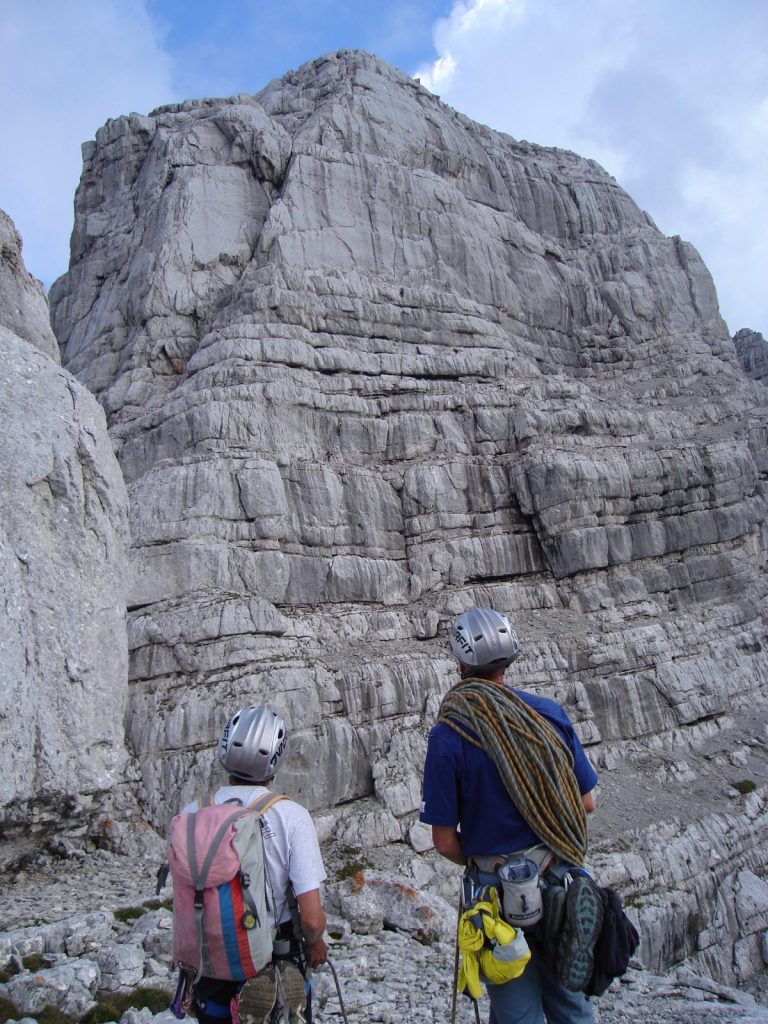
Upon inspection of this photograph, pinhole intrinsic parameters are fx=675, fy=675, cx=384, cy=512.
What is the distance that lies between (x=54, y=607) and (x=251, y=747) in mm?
10366

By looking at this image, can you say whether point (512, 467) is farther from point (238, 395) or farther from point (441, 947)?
point (441, 947)

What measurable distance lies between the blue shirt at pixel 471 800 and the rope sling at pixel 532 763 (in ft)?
0.22

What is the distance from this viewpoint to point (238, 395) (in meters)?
29.0

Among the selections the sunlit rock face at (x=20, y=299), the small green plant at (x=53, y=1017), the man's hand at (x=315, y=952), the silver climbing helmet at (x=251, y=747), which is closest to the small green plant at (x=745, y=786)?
the small green plant at (x=53, y=1017)

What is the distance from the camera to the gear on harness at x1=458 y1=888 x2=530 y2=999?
13.4 ft

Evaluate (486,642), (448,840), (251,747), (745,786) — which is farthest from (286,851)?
(745,786)

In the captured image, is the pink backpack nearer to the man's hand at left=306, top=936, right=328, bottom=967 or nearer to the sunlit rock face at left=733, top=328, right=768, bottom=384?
the man's hand at left=306, top=936, right=328, bottom=967

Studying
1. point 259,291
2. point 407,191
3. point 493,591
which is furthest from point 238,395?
point 407,191

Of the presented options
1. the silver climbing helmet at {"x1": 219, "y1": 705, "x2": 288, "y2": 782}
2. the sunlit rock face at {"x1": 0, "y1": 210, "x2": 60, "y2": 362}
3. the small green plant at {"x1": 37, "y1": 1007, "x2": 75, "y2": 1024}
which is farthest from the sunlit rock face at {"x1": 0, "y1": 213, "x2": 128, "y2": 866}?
the silver climbing helmet at {"x1": 219, "y1": 705, "x2": 288, "y2": 782}

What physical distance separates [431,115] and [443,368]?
2601 cm

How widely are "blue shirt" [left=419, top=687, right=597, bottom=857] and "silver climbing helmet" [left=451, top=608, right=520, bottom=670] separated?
0.46m

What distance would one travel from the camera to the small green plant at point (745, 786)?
80.3 feet

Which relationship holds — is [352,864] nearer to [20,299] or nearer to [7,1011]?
[7,1011]

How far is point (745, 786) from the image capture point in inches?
971
